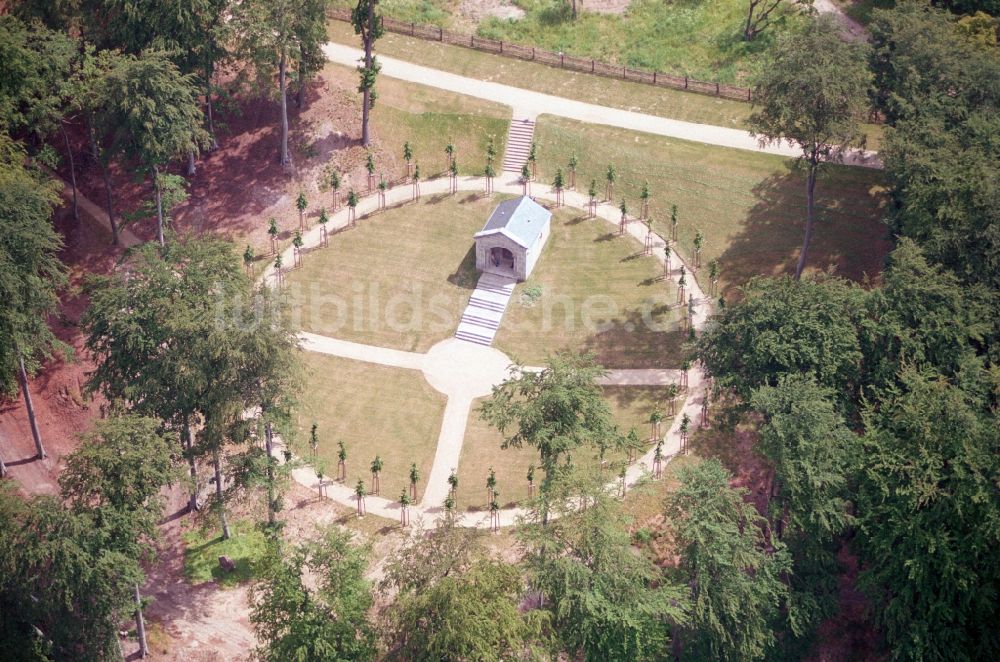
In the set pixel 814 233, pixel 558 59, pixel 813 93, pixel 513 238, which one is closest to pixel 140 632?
pixel 513 238

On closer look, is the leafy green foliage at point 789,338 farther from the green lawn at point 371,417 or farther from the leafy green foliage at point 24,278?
the leafy green foliage at point 24,278

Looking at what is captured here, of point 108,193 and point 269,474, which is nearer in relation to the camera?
point 269,474

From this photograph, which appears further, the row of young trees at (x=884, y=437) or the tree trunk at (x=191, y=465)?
the tree trunk at (x=191, y=465)

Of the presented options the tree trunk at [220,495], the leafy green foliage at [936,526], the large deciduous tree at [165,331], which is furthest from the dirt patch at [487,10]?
the leafy green foliage at [936,526]

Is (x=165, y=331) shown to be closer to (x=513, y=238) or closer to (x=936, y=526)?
(x=513, y=238)

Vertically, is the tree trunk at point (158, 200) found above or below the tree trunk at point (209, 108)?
below

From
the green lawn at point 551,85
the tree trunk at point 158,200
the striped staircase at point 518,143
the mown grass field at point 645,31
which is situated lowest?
the tree trunk at point 158,200
